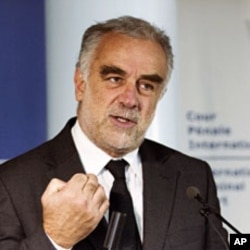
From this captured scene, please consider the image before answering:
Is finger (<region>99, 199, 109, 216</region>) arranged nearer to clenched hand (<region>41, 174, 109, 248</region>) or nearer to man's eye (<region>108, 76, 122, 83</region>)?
clenched hand (<region>41, 174, 109, 248</region>)

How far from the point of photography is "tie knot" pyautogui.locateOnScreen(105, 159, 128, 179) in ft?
4.91

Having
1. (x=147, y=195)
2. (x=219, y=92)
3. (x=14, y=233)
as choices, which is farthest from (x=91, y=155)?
(x=219, y=92)

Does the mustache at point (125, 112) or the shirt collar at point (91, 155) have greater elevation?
the mustache at point (125, 112)

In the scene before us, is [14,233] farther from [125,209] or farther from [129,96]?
[129,96]

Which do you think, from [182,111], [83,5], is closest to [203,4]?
[182,111]

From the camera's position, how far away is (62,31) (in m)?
2.10

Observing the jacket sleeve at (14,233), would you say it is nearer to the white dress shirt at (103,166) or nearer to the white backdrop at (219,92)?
the white dress shirt at (103,166)

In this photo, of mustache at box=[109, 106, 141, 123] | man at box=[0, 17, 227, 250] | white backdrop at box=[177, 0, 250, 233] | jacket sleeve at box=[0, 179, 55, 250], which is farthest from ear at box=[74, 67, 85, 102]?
white backdrop at box=[177, 0, 250, 233]

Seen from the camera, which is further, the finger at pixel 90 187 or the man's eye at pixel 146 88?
the man's eye at pixel 146 88

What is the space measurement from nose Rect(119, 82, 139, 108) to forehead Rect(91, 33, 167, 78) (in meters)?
0.04

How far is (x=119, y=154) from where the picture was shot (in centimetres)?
154

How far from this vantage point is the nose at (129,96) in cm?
146

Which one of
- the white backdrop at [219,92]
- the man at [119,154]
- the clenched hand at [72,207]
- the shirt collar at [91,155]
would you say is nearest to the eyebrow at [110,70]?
the man at [119,154]

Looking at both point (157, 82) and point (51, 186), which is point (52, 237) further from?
point (157, 82)
